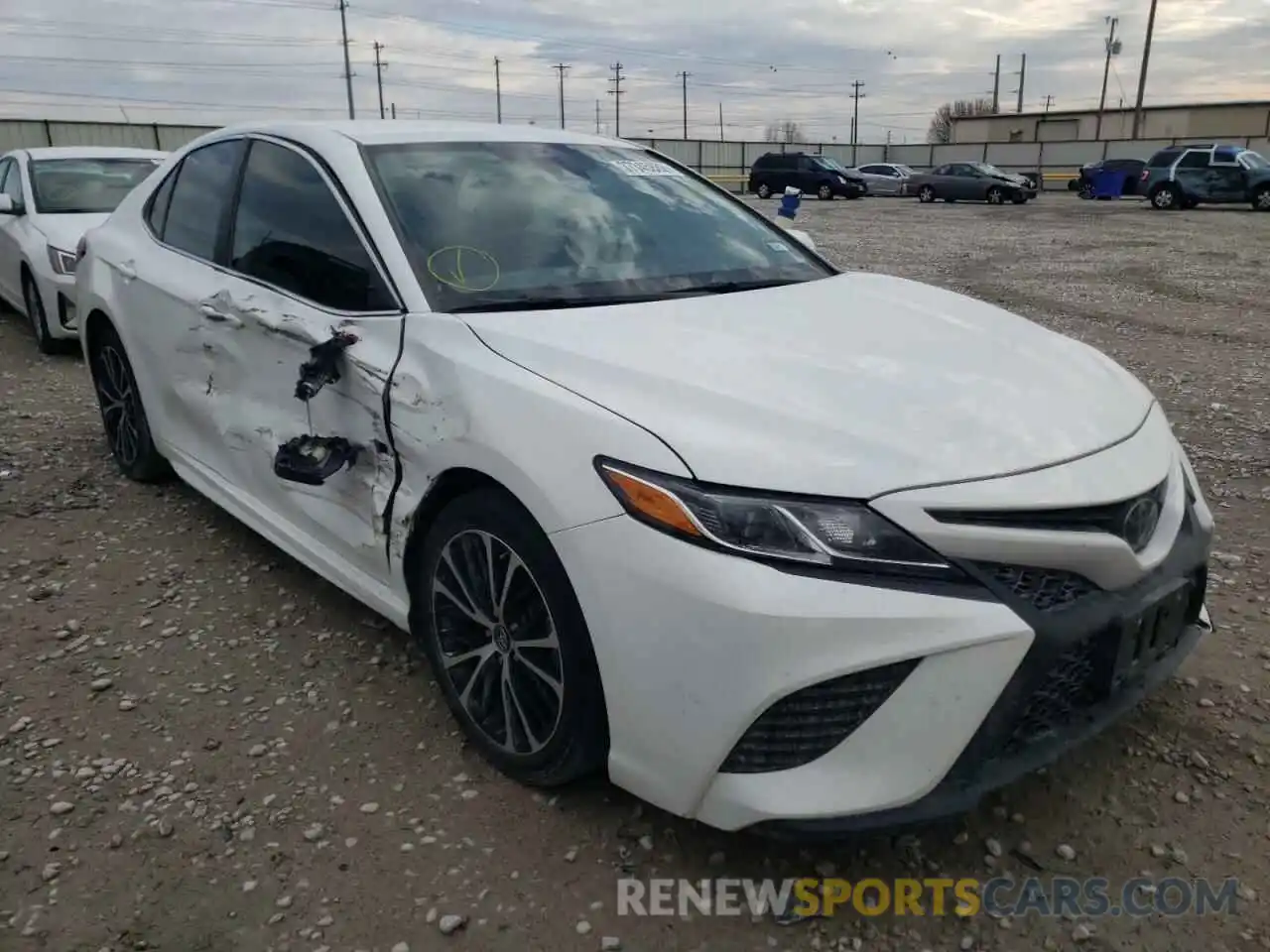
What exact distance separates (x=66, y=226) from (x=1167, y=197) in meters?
26.7

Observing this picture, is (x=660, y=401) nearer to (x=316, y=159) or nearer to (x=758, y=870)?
(x=758, y=870)

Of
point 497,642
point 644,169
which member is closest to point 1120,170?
point 644,169

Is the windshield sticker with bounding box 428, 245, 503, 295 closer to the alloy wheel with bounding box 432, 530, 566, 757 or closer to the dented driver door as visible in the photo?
the dented driver door

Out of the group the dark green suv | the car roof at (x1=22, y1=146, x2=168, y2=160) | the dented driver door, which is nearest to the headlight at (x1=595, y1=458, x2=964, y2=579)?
the dented driver door

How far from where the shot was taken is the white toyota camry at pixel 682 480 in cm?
189

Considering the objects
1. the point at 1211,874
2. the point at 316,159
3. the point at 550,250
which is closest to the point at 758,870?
the point at 1211,874

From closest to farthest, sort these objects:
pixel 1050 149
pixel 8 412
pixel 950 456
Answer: pixel 950 456 < pixel 8 412 < pixel 1050 149

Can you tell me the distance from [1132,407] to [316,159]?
94.8 inches

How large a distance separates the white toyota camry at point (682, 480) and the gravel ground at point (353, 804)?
25 centimetres

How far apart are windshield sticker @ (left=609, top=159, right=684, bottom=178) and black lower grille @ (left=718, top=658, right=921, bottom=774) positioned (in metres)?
2.11

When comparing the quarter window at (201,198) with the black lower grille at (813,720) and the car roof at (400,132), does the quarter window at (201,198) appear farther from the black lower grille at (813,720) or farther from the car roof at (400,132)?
the black lower grille at (813,720)

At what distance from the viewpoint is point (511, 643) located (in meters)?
2.37

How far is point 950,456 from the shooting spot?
1978 mm

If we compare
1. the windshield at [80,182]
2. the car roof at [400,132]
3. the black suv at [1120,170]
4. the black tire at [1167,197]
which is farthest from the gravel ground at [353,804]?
the black suv at [1120,170]
